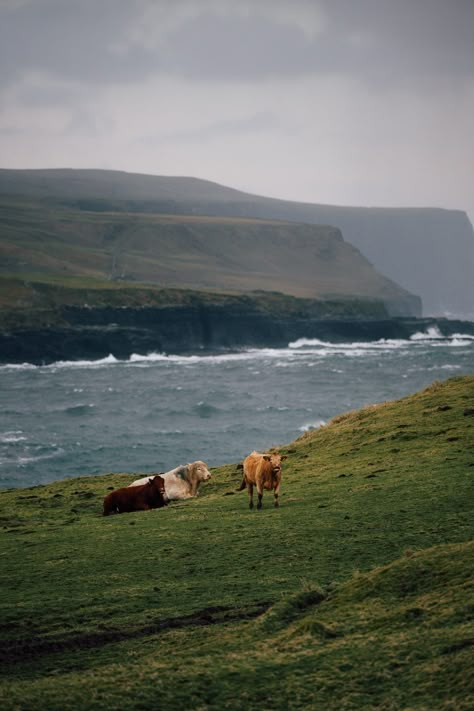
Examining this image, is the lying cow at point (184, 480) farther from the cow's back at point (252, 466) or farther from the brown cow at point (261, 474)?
the brown cow at point (261, 474)

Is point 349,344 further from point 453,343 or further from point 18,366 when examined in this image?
point 18,366

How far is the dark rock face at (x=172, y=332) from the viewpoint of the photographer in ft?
478

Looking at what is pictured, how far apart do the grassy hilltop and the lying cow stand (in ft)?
1.52

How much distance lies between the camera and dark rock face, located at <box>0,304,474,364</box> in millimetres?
145625

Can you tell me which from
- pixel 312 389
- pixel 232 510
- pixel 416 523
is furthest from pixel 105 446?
pixel 416 523

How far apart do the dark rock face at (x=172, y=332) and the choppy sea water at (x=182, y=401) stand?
11.5ft

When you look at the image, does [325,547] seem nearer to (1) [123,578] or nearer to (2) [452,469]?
(1) [123,578]

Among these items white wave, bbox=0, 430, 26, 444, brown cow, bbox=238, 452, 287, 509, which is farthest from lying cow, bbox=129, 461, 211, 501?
white wave, bbox=0, 430, 26, 444

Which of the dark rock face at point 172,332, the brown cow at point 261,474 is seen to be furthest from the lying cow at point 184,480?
the dark rock face at point 172,332

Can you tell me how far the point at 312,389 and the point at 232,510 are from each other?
9084 centimetres

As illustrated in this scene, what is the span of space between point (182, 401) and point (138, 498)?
7800cm

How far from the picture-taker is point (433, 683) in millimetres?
8938

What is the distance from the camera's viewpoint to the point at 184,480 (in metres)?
23.5

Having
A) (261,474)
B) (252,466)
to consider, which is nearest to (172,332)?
(252,466)
